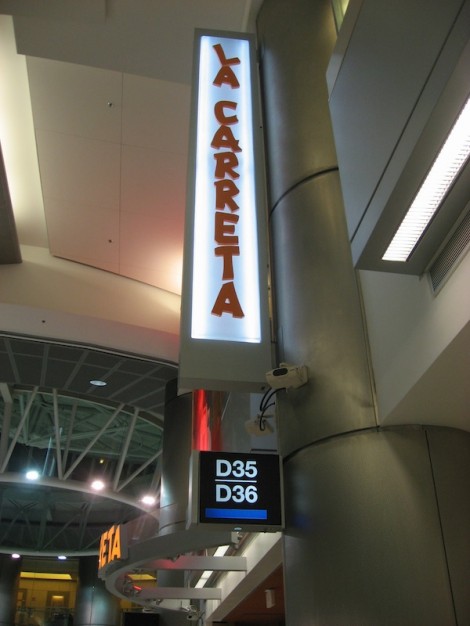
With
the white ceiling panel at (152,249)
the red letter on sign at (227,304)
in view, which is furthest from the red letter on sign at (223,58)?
the white ceiling panel at (152,249)

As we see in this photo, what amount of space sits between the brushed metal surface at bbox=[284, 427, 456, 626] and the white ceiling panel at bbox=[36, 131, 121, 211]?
7638 millimetres

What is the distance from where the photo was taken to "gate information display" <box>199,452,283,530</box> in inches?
148

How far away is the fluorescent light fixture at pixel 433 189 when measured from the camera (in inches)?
106

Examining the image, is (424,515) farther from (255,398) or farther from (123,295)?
(123,295)

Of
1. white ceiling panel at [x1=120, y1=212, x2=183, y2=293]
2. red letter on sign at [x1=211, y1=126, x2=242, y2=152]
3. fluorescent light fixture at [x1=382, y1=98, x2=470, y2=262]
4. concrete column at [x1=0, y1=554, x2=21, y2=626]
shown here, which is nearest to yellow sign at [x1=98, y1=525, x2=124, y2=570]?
white ceiling panel at [x1=120, y1=212, x2=183, y2=293]

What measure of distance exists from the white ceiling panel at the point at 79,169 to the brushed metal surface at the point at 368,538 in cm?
764

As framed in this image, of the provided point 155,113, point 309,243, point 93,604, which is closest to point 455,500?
point 309,243

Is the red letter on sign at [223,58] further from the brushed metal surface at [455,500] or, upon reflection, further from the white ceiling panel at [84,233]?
the white ceiling panel at [84,233]

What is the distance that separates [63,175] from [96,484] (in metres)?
11.5

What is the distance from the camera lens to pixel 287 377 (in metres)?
4.14

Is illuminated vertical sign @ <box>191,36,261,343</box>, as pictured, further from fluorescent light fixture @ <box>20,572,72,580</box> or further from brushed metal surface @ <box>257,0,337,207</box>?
fluorescent light fixture @ <box>20,572,72,580</box>

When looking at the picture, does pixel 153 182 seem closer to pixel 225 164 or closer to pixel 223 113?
pixel 223 113

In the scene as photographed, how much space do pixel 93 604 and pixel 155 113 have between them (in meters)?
27.9

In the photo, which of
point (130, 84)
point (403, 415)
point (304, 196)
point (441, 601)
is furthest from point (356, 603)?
point (130, 84)
